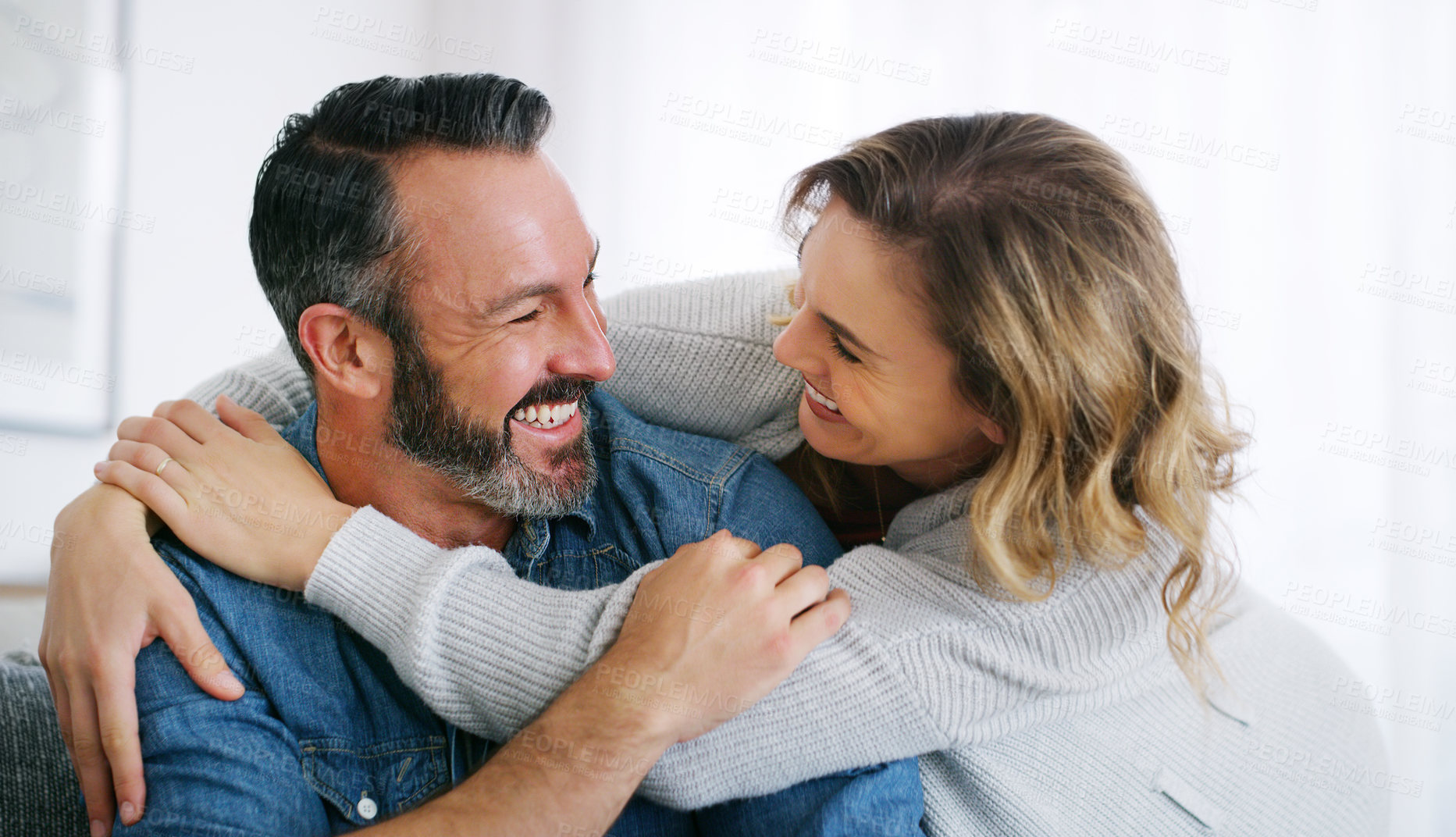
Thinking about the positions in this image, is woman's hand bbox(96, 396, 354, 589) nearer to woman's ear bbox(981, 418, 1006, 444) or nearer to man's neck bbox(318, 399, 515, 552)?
man's neck bbox(318, 399, 515, 552)

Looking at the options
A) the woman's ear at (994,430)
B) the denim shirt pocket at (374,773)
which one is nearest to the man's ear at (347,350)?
the denim shirt pocket at (374,773)

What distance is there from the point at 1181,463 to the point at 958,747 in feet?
1.43

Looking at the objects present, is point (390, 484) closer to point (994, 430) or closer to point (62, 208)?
point (994, 430)

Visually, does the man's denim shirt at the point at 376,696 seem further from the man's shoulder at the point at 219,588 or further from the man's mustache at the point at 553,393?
the man's mustache at the point at 553,393

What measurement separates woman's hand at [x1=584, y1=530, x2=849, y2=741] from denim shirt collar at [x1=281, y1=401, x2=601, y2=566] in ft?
1.12

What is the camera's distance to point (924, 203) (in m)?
1.20

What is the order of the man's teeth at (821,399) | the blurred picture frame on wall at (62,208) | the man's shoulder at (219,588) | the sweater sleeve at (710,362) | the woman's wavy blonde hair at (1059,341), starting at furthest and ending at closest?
the blurred picture frame on wall at (62,208) < the sweater sleeve at (710,362) < the man's teeth at (821,399) < the man's shoulder at (219,588) < the woman's wavy blonde hair at (1059,341)

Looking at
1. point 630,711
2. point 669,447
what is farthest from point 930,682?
point 669,447

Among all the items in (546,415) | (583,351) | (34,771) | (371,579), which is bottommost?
(34,771)

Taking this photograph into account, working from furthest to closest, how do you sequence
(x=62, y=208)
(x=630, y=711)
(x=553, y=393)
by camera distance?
1. (x=62, y=208)
2. (x=553, y=393)
3. (x=630, y=711)

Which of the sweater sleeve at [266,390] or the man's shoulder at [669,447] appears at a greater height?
the man's shoulder at [669,447]

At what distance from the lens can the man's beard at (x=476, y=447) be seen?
135cm

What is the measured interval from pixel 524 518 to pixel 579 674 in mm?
398

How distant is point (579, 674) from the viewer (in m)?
1.11
